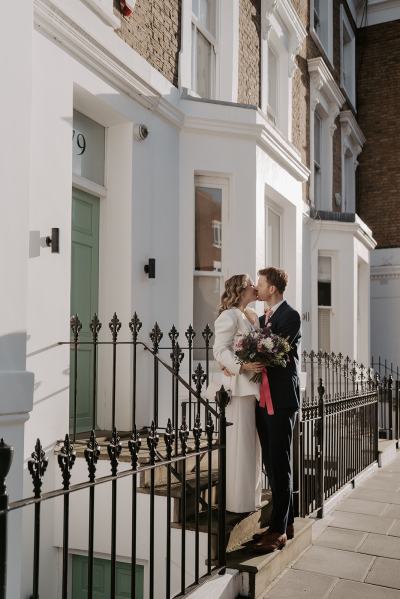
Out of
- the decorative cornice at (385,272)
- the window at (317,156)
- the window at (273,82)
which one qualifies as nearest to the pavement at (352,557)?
the window at (273,82)

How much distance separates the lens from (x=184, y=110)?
782 cm

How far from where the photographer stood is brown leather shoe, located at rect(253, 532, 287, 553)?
467 centimetres

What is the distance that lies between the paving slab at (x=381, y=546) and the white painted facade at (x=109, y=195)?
1.80 m

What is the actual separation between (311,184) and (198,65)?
451cm

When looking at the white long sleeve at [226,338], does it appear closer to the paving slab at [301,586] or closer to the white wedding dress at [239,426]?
the white wedding dress at [239,426]

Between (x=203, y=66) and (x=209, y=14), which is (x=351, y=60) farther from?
(x=203, y=66)

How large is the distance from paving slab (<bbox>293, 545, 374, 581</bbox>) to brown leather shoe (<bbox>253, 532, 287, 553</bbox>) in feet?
1.17

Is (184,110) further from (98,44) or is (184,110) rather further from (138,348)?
(138,348)

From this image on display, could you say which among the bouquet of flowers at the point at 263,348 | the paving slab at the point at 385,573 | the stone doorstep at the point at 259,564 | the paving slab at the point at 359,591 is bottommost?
the paving slab at the point at 385,573

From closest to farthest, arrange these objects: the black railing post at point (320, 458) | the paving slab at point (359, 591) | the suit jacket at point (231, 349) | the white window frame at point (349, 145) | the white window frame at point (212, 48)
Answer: the paving slab at point (359, 591), the suit jacket at point (231, 349), the black railing post at point (320, 458), the white window frame at point (212, 48), the white window frame at point (349, 145)

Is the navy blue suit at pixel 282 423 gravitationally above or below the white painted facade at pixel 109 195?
below

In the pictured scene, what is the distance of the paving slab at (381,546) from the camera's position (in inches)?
210

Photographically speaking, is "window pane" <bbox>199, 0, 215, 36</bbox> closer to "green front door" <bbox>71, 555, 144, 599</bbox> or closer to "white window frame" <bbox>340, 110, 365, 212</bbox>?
"white window frame" <bbox>340, 110, 365, 212</bbox>

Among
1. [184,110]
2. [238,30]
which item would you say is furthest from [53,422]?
[238,30]
